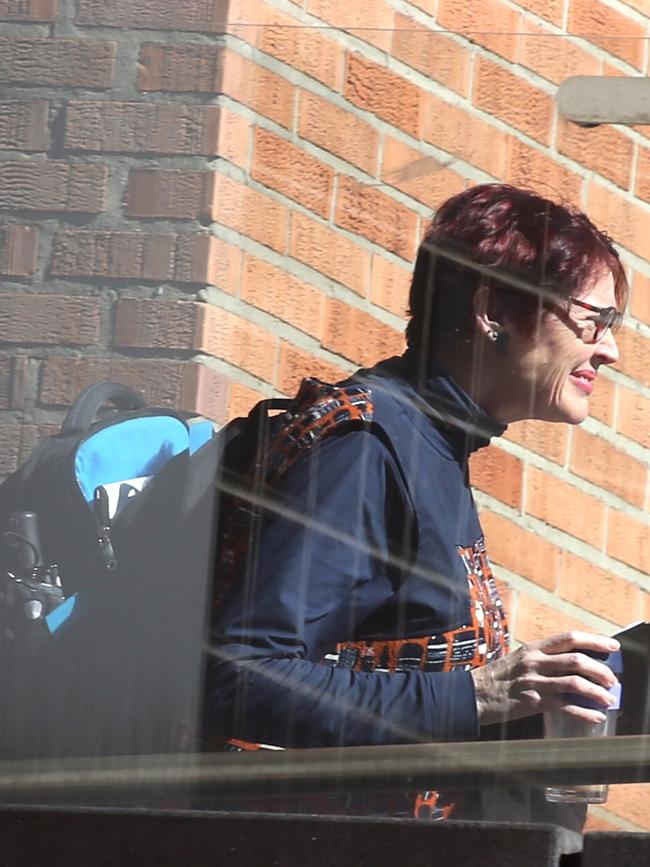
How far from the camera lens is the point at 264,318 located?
6.40 feet

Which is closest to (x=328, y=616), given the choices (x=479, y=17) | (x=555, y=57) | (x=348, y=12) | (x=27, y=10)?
(x=555, y=57)

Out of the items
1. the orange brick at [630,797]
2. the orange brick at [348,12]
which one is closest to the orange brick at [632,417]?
the orange brick at [630,797]

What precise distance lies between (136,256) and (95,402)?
0.16m

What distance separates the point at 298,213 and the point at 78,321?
27cm

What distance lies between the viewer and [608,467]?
6.12 ft

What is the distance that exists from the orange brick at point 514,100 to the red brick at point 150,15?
1.01 feet

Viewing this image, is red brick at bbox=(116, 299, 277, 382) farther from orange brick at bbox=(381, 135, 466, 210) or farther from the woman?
orange brick at bbox=(381, 135, 466, 210)

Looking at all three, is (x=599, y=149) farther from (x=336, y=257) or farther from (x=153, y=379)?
(x=153, y=379)

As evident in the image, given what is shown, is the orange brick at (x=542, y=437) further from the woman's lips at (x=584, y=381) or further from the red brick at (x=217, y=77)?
the red brick at (x=217, y=77)

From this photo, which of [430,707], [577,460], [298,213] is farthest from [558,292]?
[430,707]

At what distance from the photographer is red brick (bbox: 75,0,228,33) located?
2.04 meters

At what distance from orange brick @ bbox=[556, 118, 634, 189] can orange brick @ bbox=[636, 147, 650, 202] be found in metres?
0.01

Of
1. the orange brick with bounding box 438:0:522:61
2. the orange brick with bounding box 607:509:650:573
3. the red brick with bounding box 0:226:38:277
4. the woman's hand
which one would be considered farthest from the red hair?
the orange brick with bounding box 438:0:522:61

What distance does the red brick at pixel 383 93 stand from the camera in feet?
6.35
